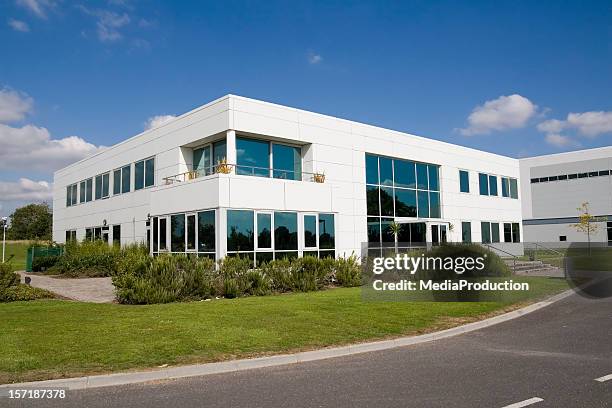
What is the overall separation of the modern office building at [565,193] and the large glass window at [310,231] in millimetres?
44152

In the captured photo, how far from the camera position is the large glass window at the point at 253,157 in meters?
23.0

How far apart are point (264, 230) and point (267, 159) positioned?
176 inches

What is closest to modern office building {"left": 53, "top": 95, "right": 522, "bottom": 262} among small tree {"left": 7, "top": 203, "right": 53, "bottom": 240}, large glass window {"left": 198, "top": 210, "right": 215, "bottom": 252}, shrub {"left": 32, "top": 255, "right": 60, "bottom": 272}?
large glass window {"left": 198, "top": 210, "right": 215, "bottom": 252}

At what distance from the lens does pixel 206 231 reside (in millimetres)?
20391

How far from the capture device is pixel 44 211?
10800cm

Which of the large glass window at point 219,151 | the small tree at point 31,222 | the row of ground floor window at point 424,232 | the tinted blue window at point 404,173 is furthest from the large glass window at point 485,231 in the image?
the small tree at point 31,222

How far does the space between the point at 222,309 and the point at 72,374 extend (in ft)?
18.8

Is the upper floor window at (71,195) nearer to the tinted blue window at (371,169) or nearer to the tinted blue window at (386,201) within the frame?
the tinted blue window at (371,169)

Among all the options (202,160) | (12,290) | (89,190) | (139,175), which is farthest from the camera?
(89,190)

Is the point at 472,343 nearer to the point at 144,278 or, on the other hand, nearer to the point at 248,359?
the point at 248,359

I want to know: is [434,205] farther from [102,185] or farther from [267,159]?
[102,185]

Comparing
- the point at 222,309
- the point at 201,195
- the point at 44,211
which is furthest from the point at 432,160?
the point at 44,211

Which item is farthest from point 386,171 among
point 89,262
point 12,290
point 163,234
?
point 12,290

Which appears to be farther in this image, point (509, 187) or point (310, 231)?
point (509, 187)
